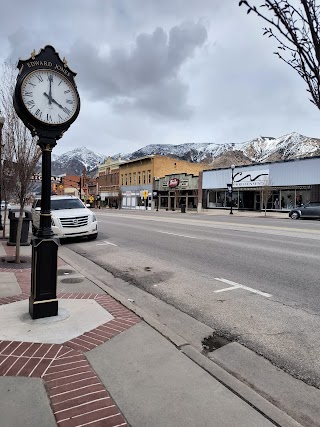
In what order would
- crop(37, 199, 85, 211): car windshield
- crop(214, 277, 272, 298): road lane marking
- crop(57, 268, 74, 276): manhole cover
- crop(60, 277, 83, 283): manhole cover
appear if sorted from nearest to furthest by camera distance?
1. crop(214, 277, 272, 298): road lane marking
2. crop(60, 277, 83, 283): manhole cover
3. crop(57, 268, 74, 276): manhole cover
4. crop(37, 199, 85, 211): car windshield

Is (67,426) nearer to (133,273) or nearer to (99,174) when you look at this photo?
(133,273)

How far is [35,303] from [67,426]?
2.31 metres

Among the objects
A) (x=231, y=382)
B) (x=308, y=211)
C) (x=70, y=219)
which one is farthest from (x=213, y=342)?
(x=308, y=211)

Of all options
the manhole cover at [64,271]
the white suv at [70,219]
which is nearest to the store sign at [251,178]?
the white suv at [70,219]

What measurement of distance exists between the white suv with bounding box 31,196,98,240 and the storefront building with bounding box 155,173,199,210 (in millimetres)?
36371

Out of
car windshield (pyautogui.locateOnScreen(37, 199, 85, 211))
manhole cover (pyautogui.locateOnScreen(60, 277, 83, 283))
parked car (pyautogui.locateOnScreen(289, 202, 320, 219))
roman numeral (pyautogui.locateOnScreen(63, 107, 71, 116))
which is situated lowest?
manhole cover (pyautogui.locateOnScreen(60, 277, 83, 283))

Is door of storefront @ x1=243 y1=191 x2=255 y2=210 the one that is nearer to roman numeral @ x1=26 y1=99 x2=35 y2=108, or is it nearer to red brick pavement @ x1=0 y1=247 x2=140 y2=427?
red brick pavement @ x1=0 y1=247 x2=140 y2=427

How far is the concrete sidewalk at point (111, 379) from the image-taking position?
2760 mm

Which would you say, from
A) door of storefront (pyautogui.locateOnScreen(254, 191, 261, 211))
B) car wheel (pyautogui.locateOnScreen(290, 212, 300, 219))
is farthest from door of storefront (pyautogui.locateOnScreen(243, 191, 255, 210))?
car wheel (pyautogui.locateOnScreen(290, 212, 300, 219))

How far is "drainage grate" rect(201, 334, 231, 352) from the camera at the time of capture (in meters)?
4.30

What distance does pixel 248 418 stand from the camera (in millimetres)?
2750

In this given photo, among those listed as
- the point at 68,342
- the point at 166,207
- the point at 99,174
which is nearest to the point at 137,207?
the point at 166,207

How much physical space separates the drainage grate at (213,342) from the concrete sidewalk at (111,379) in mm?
377

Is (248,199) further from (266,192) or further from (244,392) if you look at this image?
(244,392)
